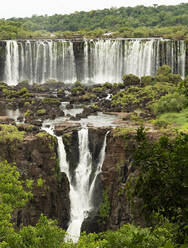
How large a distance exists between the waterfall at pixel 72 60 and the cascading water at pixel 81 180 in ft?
87.6

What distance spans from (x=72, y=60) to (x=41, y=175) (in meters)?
33.6

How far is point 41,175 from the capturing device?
83.8 ft

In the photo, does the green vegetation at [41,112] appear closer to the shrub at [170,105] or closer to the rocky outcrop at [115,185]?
the shrub at [170,105]

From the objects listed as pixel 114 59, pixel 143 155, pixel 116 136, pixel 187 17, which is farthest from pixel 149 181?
pixel 187 17

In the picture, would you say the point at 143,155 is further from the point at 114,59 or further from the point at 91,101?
the point at 114,59

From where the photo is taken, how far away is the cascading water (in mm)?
26656

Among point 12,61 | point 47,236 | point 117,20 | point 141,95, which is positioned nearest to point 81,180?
point 47,236

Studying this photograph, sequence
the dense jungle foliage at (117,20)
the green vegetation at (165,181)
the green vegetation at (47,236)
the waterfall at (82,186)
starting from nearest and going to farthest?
the green vegetation at (165,181) < the green vegetation at (47,236) < the waterfall at (82,186) < the dense jungle foliage at (117,20)

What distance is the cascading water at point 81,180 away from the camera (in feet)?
87.5

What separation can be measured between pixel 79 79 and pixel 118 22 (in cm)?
3968

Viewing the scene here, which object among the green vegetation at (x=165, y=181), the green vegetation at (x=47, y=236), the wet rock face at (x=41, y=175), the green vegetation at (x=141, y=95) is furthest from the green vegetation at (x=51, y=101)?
the green vegetation at (x=165, y=181)

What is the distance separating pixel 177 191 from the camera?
9219mm

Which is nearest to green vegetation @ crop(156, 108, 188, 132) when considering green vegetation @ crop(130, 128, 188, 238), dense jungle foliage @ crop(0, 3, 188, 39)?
green vegetation @ crop(130, 128, 188, 238)

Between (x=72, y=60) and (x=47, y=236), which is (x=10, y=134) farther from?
(x=72, y=60)
